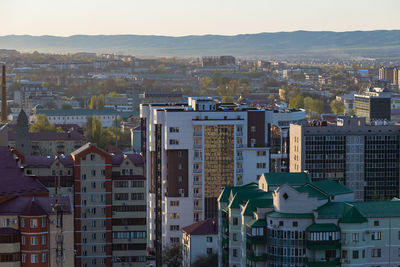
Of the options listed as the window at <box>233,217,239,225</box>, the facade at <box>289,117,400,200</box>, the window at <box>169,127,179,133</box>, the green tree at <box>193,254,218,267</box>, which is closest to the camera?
the window at <box>233,217,239,225</box>

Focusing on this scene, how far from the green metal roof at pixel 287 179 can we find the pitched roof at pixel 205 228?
229 inches

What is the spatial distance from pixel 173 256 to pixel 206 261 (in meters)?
3.33

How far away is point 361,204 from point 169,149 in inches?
540

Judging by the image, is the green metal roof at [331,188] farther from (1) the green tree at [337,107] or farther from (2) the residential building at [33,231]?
(1) the green tree at [337,107]

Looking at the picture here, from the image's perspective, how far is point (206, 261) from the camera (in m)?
44.2

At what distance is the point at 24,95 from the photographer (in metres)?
136

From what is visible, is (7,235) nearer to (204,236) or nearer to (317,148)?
(204,236)

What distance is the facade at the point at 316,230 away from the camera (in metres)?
36.0

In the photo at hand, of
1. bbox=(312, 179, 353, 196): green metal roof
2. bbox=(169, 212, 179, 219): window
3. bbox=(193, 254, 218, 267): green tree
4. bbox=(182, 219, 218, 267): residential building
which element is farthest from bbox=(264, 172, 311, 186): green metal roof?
bbox=(169, 212, 179, 219): window

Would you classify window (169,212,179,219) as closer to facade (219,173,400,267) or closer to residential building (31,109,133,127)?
→ facade (219,173,400,267)

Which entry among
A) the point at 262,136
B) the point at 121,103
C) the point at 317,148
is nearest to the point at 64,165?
the point at 262,136

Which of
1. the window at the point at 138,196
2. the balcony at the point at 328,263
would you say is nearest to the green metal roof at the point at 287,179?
the balcony at the point at 328,263

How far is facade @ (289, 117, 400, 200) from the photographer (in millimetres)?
53469

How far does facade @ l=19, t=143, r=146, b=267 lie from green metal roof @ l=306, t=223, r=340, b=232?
822 cm
